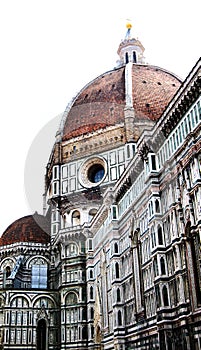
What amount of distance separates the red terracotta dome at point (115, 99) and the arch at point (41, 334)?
880 inches

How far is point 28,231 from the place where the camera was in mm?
55625

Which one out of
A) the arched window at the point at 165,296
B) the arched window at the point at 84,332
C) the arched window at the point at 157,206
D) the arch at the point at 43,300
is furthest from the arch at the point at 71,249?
the arched window at the point at 165,296

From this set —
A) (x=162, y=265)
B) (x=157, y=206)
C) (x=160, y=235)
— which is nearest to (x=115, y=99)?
(x=157, y=206)

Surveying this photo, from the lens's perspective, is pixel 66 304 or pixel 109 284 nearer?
pixel 109 284

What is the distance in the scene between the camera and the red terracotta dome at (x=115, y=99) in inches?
2207

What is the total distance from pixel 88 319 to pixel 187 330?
20886mm

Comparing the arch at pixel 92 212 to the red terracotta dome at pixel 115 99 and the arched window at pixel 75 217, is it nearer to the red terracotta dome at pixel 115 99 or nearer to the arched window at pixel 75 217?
the arched window at pixel 75 217

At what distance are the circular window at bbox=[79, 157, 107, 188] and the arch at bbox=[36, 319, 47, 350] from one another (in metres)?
15.6

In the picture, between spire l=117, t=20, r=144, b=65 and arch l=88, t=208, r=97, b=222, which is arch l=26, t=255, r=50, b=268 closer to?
arch l=88, t=208, r=97, b=222

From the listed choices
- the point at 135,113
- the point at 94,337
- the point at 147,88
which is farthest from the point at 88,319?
the point at 147,88

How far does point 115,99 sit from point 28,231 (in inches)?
777

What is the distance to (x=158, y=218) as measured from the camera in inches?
1110

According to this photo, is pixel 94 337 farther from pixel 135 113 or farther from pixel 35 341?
pixel 135 113

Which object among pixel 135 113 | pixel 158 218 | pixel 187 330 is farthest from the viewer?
pixel 135 113
